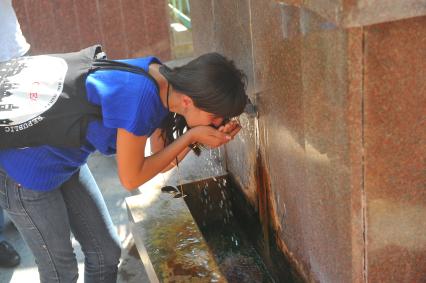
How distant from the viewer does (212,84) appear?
2406 mm

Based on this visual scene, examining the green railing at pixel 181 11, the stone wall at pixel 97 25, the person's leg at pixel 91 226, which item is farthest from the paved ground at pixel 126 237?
the green railing at pixel 181 11

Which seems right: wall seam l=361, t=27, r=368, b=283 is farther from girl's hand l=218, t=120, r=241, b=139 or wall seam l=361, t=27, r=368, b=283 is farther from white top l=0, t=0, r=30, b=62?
white top l=0, t=0, r=30, b=62

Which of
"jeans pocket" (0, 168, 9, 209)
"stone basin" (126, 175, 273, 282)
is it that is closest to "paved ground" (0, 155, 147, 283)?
"stone basin" (126, 175, 273, 282)

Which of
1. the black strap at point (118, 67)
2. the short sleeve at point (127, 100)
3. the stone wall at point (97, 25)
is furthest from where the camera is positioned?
the stone wall at point (97, 25)

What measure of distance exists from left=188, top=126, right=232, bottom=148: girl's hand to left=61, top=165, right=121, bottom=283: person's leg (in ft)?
2.09

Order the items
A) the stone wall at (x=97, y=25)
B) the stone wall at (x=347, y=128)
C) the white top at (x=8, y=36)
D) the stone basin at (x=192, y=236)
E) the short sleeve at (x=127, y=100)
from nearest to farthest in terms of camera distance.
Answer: the stone wall at (x=347, y=128)
the short sleeve at (x=127, y=100)
the stone basin at (x=192, y=236)
the white top at (x=8, y=36)
the stone wall at (x=97, y=25)

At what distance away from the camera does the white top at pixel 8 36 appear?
3961 mm

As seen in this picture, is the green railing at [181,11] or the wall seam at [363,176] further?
the green railing at [181,11]

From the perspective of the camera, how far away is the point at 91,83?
242cm

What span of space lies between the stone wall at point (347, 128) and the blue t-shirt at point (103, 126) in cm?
56

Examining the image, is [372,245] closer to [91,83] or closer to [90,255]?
[91,83]

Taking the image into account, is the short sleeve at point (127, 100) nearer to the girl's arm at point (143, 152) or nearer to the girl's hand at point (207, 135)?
the girl's arm at point (143, 152)

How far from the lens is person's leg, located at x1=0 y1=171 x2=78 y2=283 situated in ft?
8.61

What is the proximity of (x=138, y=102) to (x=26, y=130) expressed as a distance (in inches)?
18.5
